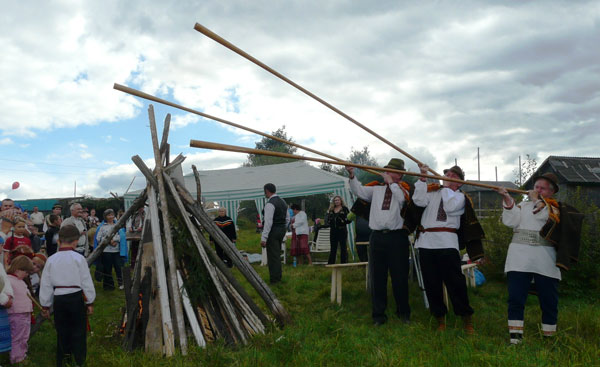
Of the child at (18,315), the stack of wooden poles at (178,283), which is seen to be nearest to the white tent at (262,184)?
the stack of wooden poles at (178,283)

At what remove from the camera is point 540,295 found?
4.45 meters

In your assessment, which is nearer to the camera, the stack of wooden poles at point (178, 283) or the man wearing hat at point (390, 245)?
the stack of wooden poles at point (178, 283)

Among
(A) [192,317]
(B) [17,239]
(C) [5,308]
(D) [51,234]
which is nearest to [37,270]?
(B) [17,239]

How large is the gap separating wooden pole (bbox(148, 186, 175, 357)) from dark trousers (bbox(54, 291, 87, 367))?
2.26 ft

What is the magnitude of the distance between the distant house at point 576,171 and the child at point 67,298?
66.4ft

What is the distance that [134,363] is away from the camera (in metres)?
3.81

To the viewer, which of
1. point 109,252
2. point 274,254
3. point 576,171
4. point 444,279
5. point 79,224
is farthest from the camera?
point 576,171

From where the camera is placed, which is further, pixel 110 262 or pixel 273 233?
pixel 110 262

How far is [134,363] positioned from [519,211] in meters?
3.93

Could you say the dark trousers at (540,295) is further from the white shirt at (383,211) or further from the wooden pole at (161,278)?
the wooden pole at (161,278)

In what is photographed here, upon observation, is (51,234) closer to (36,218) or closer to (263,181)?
(36,218)

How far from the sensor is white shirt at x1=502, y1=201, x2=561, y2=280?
4.39 metres

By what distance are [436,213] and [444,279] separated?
704 mm

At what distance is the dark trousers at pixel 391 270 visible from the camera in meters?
5.11
